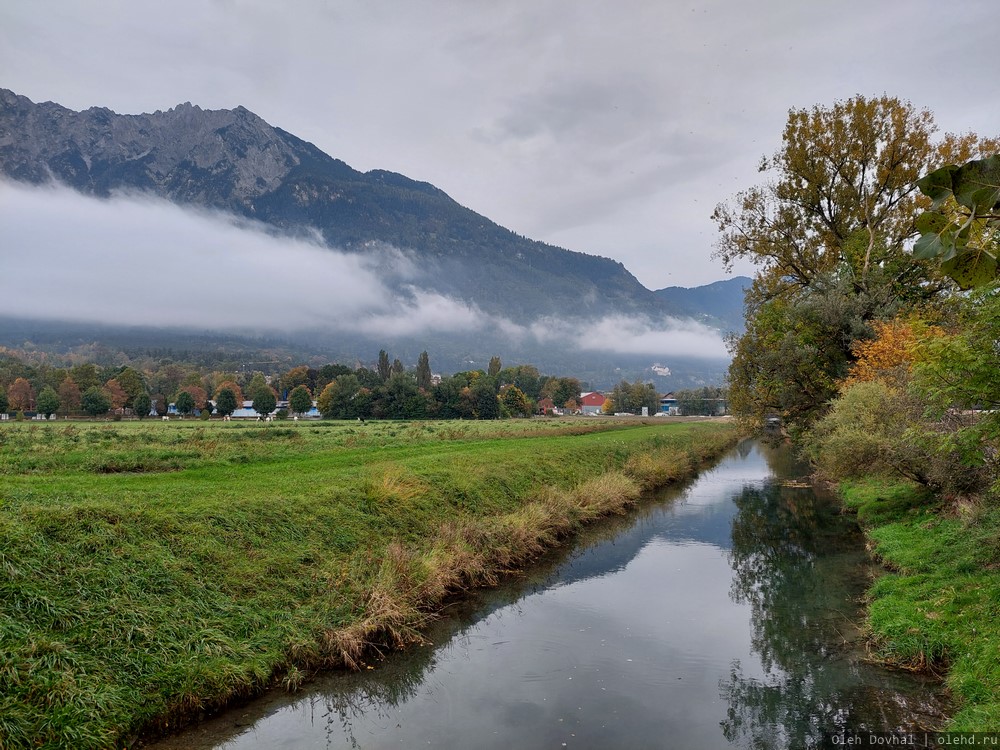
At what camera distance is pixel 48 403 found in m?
106

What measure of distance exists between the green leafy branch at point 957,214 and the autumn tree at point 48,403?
131 m

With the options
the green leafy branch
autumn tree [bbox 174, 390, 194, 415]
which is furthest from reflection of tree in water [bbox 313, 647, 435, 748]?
autumn tree [bbox 174, 390, 194, 415]

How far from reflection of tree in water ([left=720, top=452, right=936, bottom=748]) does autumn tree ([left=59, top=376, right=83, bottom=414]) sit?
124 meters

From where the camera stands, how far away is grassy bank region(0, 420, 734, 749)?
8.95m

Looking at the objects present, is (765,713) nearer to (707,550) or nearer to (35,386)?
(707,550)

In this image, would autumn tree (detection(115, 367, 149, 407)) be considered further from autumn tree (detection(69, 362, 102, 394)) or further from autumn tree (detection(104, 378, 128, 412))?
autumn tree (detection(69, 362, 102, 394))

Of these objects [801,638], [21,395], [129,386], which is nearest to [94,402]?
[129,386]

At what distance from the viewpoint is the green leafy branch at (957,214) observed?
1982mm

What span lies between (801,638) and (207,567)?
512 inches

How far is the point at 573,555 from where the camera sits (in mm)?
21359

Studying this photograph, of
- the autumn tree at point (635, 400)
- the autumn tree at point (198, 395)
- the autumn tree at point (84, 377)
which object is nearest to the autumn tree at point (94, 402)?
the autumn tree at point (84, 377)

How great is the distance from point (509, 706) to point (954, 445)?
963 cm

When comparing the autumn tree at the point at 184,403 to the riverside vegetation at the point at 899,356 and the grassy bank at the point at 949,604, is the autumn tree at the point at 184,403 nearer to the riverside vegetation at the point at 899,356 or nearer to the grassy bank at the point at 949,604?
the riverside vegetation at the point at 899,356

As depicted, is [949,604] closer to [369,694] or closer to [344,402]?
[369,694]
